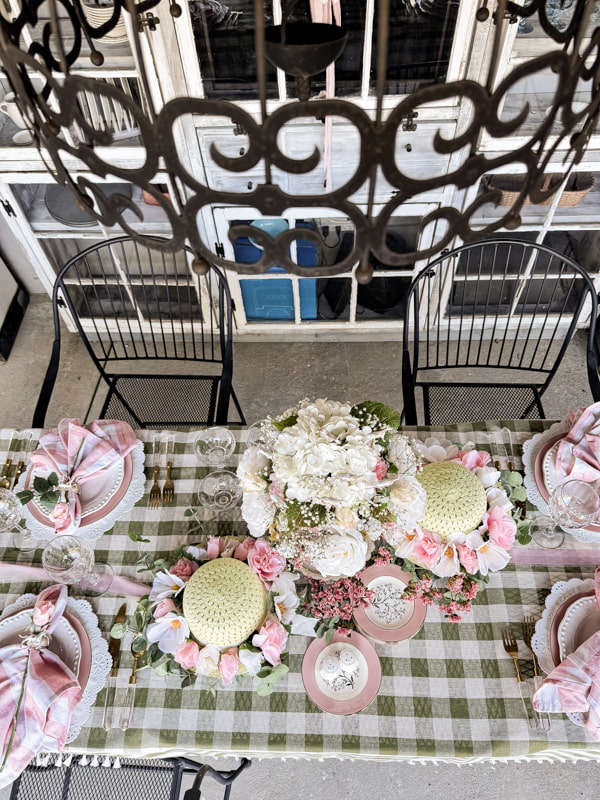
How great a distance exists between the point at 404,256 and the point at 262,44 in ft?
0.91

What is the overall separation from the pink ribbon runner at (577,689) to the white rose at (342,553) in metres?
0.52

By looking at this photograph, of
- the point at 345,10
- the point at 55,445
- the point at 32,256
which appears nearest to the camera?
the point at 55,445

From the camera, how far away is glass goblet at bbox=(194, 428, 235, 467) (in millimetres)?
1637

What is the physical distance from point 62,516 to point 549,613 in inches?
48.7

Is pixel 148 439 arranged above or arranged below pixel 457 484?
below

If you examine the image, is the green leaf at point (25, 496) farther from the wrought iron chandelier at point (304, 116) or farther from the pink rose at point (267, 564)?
the wrought iron chandelier at point (304, 116)

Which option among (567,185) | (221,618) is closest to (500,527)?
(221,618)

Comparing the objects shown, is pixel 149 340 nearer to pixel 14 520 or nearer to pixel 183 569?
pixel 14 520

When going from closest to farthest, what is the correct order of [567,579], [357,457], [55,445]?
[357,457] → [567,579] → [55,445]

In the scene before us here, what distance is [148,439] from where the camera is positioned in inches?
66.9

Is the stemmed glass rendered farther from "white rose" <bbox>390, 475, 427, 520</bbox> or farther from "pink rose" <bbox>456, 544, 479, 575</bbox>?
Result: "white rose" <bbox>390, 475, 427, 520</bbox>

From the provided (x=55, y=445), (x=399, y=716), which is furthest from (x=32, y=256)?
(x=399, y=716)

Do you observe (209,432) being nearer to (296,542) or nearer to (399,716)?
(296,542)

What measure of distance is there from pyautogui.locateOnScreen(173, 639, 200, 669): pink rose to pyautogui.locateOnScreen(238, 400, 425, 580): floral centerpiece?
0.31 meters
